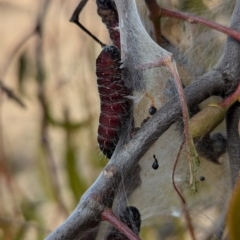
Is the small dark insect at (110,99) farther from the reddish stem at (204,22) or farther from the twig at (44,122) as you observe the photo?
the twig at (44,122)

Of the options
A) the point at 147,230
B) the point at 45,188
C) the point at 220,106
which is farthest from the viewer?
the point at 45,188

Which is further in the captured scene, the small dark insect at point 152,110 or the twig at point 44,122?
the twig at point 44,122

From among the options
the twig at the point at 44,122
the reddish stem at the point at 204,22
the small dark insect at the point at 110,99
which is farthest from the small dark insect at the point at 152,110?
the twig at the point at 44,122

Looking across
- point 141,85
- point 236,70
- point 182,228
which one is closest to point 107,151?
point 141,85

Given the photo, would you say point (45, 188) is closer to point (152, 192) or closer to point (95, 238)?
point (152, 192)

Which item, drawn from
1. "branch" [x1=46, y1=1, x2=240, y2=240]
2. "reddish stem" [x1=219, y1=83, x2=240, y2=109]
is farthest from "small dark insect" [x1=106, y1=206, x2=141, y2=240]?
"reddish stem" [x1=219, y1=83, x2=240, y2=109]

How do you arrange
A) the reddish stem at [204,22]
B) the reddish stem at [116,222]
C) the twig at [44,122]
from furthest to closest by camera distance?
the twig at [44,122] → the reddish stem at [204,22] → the reddish stem at [116,222]
